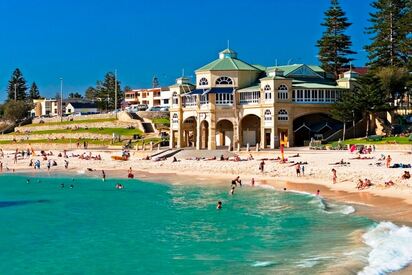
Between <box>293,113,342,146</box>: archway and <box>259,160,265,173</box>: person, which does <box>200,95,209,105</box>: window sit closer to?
<box>293,113,342,146</box>: archway

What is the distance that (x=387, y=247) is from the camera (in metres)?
18.0

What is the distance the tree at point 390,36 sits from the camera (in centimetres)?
5547

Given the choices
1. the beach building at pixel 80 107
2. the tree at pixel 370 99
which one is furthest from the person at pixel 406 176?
the beach building at pixel 80 107

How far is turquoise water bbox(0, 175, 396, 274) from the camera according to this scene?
57.0ft

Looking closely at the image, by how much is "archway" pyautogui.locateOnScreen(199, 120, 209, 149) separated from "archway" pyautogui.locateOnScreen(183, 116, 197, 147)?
5.59 feet

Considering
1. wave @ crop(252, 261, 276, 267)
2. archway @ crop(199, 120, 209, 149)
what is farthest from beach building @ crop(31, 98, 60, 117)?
wave @ crop(252, 261, 276, 267)

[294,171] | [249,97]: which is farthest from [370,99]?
[294,171]

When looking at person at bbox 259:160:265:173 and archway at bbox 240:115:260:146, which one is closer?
person at bbox 259:160:265:173

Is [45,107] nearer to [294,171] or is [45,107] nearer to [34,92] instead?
[34,92]

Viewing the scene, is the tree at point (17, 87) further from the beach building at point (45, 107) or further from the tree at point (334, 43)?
the tree at point (334, 43)

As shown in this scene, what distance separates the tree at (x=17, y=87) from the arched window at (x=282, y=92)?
7346 cm

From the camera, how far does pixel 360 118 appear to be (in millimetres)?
50156

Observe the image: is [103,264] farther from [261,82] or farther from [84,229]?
[261,82]

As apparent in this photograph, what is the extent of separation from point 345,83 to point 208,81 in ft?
41.7
